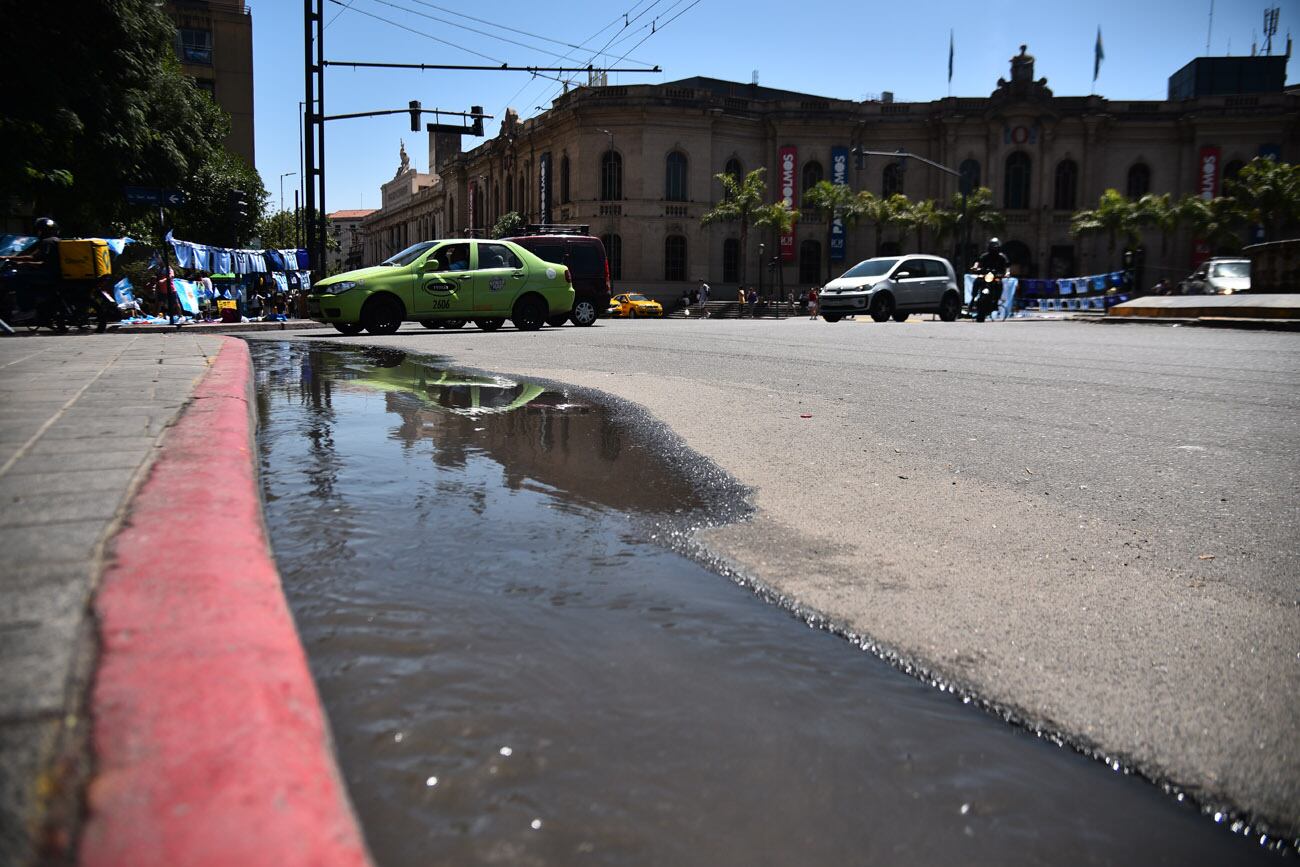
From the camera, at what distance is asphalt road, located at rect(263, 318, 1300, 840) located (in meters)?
2.02

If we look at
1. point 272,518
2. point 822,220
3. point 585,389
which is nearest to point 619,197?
point 822,220

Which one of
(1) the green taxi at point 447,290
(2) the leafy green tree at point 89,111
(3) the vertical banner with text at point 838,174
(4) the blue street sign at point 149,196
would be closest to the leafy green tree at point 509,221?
(3) the vertical banner with text at point 838,174

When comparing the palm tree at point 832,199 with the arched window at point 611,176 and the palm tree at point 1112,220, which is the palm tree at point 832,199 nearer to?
the arched window at point 611,176

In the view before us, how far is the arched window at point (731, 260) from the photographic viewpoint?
56438 millimetres

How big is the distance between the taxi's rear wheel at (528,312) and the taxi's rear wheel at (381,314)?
2.41 m

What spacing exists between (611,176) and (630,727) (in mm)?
54449

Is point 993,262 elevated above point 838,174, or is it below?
below

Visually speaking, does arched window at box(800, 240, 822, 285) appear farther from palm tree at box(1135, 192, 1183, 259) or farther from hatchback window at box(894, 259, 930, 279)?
hatchback window at box(894, 259, 930, 279)

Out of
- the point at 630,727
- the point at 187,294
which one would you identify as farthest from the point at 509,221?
the point at 630,727

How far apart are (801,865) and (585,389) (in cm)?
656

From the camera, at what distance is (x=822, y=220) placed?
57250 millimetres

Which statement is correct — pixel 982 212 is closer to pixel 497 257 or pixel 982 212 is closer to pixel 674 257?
pixel 674 257

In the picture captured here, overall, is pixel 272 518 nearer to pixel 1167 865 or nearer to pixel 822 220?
pixel 1167 865

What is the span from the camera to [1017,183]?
5784 cm
